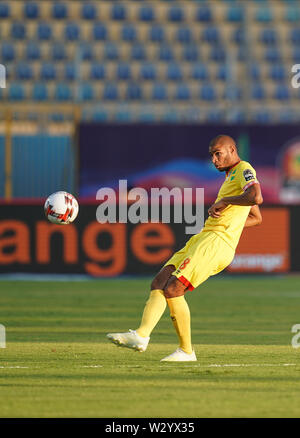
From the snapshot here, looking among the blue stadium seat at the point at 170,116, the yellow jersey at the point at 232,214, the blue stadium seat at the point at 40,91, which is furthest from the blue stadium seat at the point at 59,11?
the yellow jersey at the point at 232,214

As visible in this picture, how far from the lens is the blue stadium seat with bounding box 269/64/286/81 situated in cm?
4046

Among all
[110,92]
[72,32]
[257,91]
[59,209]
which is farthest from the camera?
[257,91]

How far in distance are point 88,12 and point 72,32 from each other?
962 mm

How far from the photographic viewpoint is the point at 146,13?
41000mm

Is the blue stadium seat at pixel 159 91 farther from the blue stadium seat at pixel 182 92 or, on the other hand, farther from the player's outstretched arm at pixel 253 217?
the player's outstretched arm at pixel 253 217

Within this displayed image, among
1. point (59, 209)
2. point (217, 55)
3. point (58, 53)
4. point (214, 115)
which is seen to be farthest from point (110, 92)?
point (59, 209)

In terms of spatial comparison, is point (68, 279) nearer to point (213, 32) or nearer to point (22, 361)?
point (22, 361)

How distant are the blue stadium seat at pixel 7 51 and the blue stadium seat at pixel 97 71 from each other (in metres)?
2.96

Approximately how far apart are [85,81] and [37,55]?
1.97m

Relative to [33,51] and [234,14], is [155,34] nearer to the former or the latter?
[234,14]

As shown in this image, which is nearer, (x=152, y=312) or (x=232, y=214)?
(x=152, y=312)

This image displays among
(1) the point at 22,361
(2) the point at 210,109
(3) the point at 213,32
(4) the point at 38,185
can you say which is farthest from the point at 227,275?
(3) the point at 213,32

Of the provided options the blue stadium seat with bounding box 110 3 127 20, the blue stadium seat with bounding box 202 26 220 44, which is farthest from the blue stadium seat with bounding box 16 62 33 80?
the blue stadium seat with bounding box 202 26 220 44

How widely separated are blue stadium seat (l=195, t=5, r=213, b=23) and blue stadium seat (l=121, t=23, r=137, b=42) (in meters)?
2.73
